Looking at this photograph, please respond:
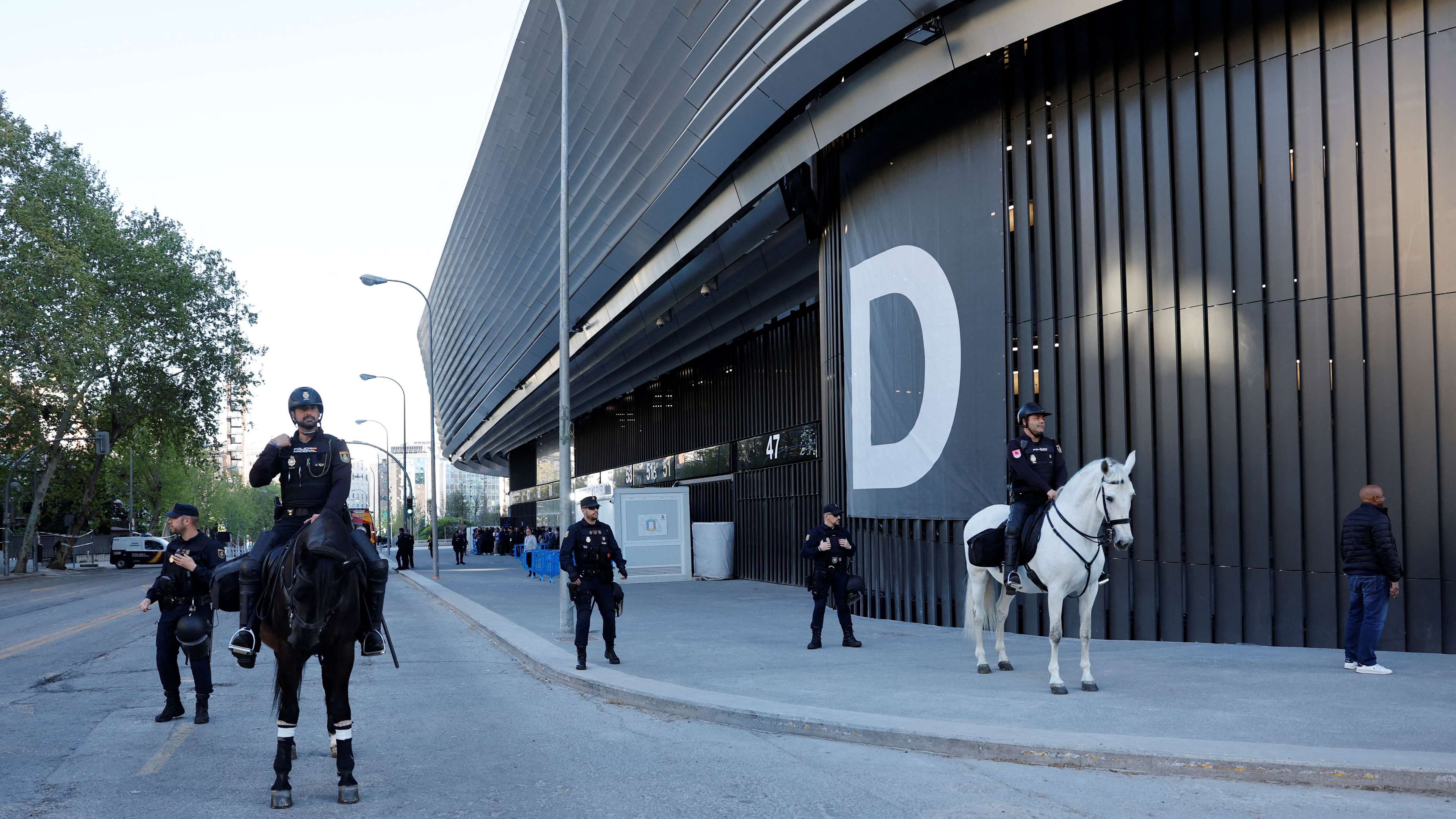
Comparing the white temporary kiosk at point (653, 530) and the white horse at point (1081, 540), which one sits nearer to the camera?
the white horse at point (1081, 540)

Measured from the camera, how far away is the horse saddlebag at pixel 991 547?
418 inches

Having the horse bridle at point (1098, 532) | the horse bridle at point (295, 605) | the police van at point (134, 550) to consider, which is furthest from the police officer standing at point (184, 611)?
the police van at point (134, 550)

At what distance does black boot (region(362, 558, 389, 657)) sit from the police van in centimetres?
6014

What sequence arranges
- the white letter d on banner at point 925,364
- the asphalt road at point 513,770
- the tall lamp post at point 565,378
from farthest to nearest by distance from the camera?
the tall lamp post at point 565,378 → the white letter d on banner at point 925,364 → the asphalt road at point 513,770

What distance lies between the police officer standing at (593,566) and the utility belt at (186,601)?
3.92m

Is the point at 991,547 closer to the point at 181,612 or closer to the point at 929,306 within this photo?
the point at 929,306

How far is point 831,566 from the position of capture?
1406 centimetres

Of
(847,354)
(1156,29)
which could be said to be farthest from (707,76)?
(1156,29)

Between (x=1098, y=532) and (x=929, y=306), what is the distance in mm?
6832

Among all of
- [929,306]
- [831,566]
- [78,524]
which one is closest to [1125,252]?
[929,306]

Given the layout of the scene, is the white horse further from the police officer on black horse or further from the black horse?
the black horse

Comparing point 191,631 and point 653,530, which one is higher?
point 191,631

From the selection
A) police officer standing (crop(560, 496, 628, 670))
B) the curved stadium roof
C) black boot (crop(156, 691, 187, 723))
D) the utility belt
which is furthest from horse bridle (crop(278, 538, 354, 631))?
the curved stadium roof

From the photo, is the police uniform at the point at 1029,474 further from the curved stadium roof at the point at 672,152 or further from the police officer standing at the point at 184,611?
the police officer standing at the point at 184,611
